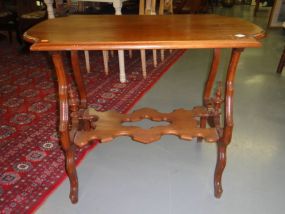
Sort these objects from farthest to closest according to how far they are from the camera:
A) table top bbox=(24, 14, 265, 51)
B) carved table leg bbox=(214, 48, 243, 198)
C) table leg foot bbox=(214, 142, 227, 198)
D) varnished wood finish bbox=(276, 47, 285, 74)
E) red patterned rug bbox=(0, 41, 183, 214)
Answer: varnished wood finish bbox=(276, 47, 285, 74), red patterned rug bbox=(0, 41, 183, 214), table leg foot bbox=(214, 142, 227, 198), carved table leg bbox=(214, 48, 243, 198), table top bbox=(24, 14, 265, 51)

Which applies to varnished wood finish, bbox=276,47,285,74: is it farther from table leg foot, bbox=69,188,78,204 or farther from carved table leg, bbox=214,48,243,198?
table leg foot, bbox=69,188,78,204

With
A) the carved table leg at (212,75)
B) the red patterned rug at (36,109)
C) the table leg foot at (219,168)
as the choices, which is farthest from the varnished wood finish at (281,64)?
the table leg foot at (219,168)

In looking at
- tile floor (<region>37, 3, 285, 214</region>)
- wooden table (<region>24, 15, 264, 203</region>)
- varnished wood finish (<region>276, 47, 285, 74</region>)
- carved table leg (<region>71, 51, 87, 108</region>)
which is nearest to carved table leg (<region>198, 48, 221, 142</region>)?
wooden table (<region>24, 15, 264, 203</region>)

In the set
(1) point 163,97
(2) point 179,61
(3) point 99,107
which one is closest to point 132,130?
(3) point 99,107

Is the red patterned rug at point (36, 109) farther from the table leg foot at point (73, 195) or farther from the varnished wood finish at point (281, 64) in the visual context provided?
the varnished wood finish at point (281, 64)

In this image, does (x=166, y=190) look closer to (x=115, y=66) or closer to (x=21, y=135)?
(x=21, y=135)

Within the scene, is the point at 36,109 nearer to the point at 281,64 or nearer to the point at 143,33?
the point at 143,33

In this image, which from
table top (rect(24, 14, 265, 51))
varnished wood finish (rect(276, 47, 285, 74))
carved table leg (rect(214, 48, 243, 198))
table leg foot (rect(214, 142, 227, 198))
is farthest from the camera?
varnished wood finish (rect(276, 47, 285, 74))

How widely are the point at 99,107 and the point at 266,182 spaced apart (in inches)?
52.6

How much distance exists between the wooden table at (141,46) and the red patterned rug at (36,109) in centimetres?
28

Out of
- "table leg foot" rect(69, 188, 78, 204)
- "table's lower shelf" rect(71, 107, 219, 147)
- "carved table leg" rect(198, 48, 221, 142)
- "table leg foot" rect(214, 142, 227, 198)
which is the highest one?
"carved table leg" rect(198, 48, 221, 142)

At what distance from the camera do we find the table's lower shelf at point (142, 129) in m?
1.27

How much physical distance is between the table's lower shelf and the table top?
0.46 m

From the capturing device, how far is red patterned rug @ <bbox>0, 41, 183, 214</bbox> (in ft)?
4.67
